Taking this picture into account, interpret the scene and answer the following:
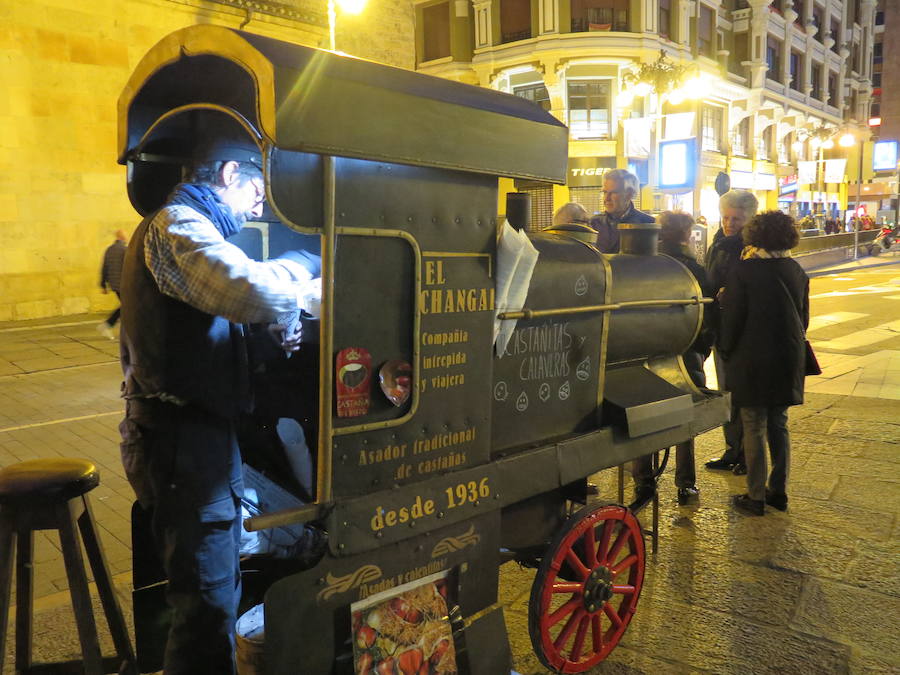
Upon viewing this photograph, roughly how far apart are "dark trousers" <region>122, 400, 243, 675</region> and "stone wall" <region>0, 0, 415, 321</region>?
12682mm

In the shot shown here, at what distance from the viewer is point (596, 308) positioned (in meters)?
2.92

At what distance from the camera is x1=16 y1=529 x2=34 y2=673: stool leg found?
8.18 ft

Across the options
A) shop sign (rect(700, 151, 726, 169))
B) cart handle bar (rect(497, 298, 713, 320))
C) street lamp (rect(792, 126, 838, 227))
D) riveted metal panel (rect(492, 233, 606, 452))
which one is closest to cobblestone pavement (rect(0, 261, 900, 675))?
riveted metal panel (rect(492, 233, 606, 452))

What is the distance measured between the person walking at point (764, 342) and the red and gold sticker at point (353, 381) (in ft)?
Result: 10.7

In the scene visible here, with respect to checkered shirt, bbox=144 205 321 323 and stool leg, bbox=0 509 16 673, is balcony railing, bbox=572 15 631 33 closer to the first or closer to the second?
checkered shirt, bbox=144 205 321 323

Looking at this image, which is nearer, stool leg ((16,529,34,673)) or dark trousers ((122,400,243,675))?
dark trousers ((122,400,243,675))

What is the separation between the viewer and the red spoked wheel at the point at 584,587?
2812 millimetres

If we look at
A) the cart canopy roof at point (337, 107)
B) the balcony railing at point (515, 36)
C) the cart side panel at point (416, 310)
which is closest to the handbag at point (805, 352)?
the cart canopy roof at point (337, 107)

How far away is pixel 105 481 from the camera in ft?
17.3

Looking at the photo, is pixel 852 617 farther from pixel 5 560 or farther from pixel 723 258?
pixel 5 560

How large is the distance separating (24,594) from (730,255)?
16.5 ft

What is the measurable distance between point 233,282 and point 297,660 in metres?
1.13

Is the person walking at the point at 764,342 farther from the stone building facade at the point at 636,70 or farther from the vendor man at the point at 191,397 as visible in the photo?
the stone building facade at the point at 636,70

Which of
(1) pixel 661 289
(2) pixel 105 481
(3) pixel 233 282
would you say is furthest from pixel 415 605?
(2) pixel 105 481
